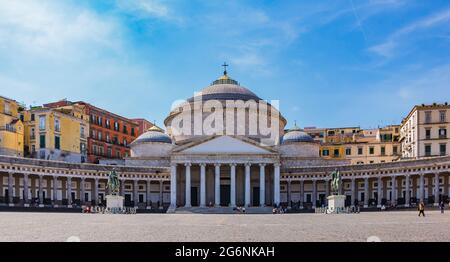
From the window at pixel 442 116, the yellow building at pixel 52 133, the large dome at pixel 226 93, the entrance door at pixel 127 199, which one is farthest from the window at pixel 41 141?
the window at pixel 442 116

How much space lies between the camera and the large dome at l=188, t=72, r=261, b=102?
9781cm

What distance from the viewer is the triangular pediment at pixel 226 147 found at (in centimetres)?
8038

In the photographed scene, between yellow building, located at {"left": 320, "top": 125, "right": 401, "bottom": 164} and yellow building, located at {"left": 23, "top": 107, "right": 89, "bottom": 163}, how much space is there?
45.5 metres

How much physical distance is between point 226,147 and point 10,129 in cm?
2952

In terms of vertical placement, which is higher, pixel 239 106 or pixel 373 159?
pixel 239 106

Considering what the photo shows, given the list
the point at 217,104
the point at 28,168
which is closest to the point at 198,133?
the point at 217,104

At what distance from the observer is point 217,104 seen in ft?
313

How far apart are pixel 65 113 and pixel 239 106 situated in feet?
90.4

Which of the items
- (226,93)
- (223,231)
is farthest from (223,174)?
(223,231)

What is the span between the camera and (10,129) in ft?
258

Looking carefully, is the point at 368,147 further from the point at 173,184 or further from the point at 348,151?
the point at 173,184

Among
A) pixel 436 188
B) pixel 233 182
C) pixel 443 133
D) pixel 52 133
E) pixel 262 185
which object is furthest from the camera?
pixel 443 133
